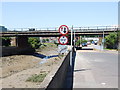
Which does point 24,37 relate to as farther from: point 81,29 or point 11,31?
point 81,29

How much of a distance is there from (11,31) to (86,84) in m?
47.9

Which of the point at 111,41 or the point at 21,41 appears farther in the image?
the point at 21,41

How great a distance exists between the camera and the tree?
50.7 m

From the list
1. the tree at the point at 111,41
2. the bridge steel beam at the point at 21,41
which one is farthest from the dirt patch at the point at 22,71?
the tree at the point at 111,41

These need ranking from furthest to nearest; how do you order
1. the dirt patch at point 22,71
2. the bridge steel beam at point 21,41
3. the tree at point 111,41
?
the bridge steel beam at point 21,41, the tree at point 111,41, the dirt patch at point 22,71

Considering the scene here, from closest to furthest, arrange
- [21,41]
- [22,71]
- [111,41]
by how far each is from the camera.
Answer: [22,71] → [111,41] → [21,41]

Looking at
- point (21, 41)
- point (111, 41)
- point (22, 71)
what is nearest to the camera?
point (22, 71)

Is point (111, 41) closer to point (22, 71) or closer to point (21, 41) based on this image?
point (21, 41)

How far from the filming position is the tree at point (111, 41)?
50672 millimetres

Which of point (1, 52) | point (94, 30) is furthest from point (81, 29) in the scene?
point (1, 52)

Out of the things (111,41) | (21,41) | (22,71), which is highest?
(111,41)

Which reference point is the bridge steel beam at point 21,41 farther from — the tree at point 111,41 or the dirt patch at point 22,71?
the tree at point 111,41

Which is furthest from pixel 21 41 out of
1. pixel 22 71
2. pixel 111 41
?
pixel 22 71

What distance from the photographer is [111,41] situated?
53.1 meters
